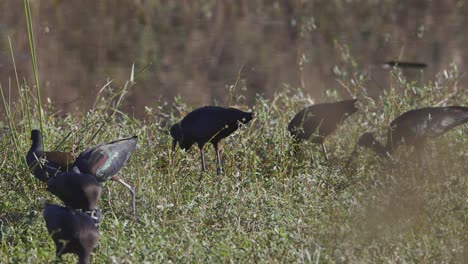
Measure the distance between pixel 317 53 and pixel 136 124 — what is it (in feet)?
14.4

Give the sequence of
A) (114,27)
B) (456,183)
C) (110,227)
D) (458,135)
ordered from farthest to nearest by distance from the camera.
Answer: (114,27)
(458,135)
(456,183)
(110,227)

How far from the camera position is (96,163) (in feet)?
17.6

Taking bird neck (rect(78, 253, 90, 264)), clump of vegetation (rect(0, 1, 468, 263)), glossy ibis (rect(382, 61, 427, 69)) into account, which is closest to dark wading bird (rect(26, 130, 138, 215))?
clump of vegetation (rect(0, 1, 468, 263))

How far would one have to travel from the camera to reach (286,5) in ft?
43.6

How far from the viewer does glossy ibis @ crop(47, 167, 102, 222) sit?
15.6 feet

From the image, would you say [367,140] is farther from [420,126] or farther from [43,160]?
[43,160]

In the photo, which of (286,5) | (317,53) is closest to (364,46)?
(317,53)

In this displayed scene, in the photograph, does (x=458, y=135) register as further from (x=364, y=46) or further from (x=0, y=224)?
(x=364, y=46)

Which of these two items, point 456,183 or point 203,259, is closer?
point 203,259

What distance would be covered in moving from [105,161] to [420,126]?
6.51 feet

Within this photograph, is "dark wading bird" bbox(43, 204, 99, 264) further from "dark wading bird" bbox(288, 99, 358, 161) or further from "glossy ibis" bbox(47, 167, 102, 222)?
"dark wading bird" bbox(288, 99, 358, 161)

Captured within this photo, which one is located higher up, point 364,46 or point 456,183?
point 456,183

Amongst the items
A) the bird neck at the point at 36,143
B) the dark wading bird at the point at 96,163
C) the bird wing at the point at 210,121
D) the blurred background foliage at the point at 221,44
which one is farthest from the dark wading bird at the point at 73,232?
the blurred background foliage at the point at 221,44

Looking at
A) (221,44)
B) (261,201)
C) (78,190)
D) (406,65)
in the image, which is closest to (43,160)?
(78,190)
